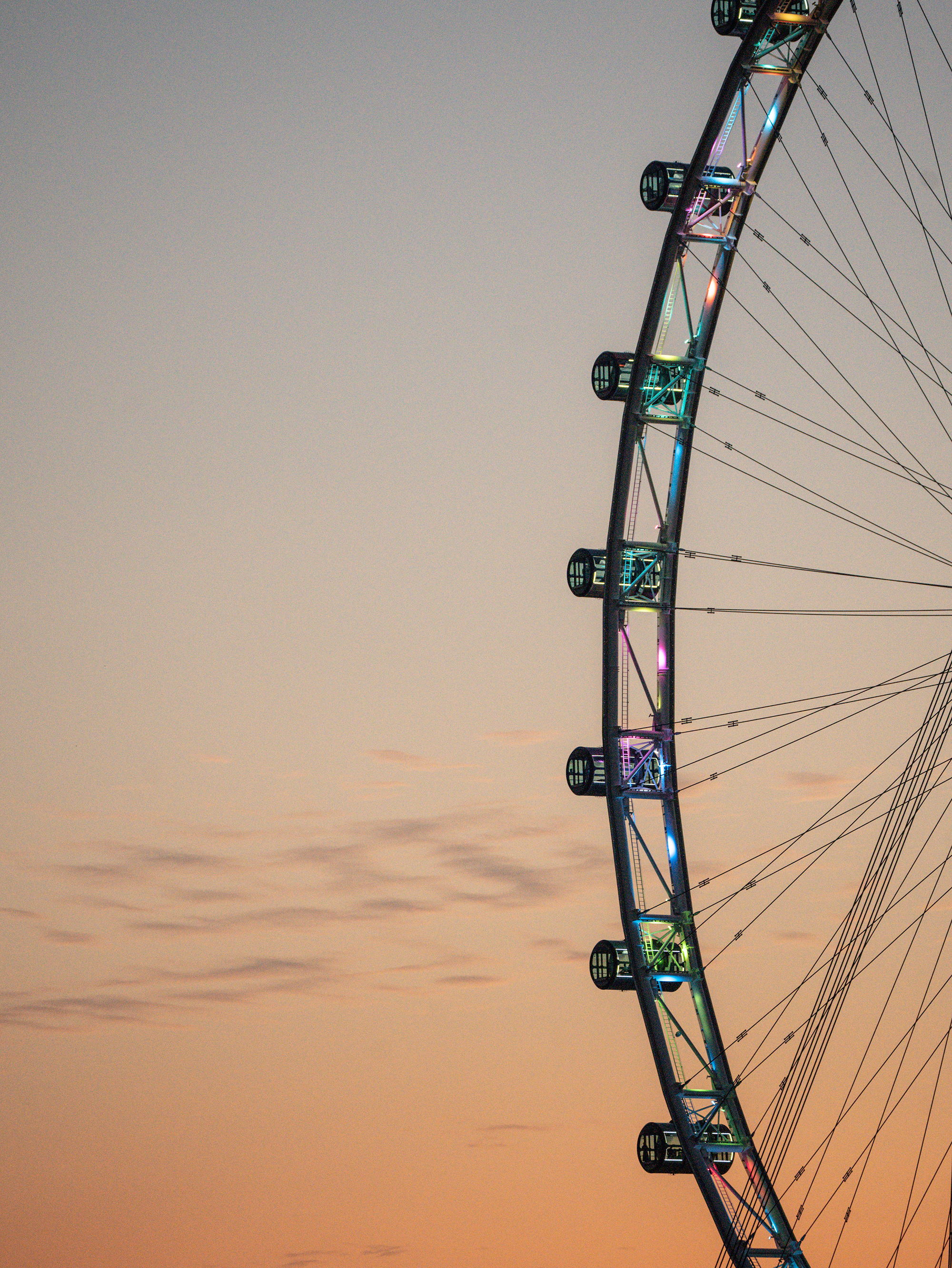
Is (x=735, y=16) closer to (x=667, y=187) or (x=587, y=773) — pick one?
(x=667, y=187)

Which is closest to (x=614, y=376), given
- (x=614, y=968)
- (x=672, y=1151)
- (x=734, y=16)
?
(x=734, y=16)

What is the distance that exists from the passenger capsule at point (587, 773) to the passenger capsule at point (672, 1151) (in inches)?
245

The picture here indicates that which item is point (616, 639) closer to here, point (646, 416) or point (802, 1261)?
point (646, 416)

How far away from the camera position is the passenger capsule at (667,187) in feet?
131

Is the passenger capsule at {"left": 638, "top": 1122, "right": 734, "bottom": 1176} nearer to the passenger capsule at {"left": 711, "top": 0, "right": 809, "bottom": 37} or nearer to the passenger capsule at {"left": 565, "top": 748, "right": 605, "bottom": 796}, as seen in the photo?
the passenger capsule at {"left": 565, "top": 748, "right": 605, "bottom": 796}

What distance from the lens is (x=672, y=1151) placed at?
3934 cm

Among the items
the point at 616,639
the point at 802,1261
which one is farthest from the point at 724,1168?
the point at 616,639

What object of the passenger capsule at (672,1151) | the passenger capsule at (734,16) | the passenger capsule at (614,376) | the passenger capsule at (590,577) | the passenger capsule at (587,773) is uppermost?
the passenger capsule at (734,16)

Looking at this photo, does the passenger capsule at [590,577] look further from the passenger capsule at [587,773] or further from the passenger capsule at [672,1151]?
the passenger capsule at [672,1151]

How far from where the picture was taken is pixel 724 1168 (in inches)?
1549

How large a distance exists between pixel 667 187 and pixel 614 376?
3.67 m

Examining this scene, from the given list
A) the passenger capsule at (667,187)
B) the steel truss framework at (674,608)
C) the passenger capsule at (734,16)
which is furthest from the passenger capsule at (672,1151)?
the passenger capsule at (734,16)

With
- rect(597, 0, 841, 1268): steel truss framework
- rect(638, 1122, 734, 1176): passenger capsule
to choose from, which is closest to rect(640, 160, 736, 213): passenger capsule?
rect(597, 0, 841, 1268): steel truss framework

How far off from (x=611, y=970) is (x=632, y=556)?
778cm
